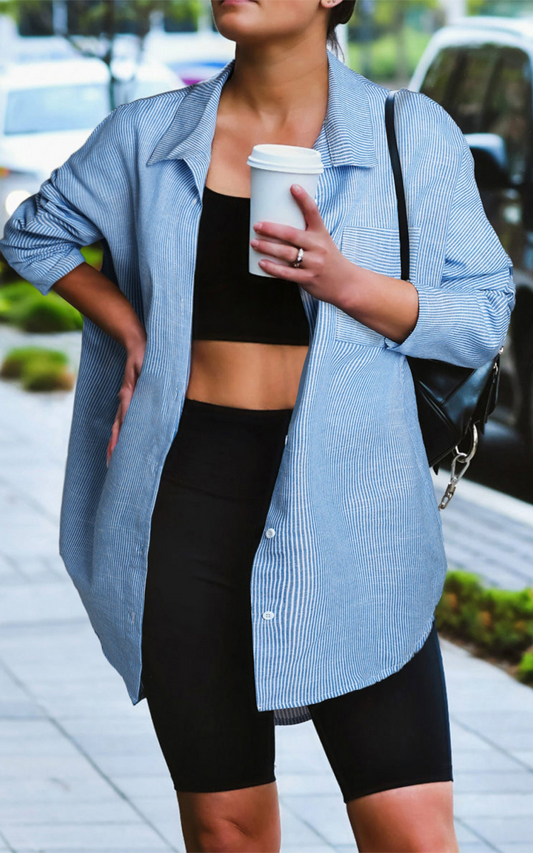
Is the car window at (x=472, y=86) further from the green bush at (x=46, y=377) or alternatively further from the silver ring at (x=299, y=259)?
the green bush at (x=46, y=377)

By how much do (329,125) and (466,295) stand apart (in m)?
0.33

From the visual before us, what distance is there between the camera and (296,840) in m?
3.33

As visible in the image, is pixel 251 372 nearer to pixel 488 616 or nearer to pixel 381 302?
pixel 381 302

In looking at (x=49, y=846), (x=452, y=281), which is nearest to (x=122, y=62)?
(x=49, y=846)

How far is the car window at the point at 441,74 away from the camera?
187 inches

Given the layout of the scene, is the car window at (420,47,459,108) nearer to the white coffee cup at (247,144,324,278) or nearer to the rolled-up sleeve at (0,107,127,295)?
the rolled-up sleeve at (0,107,127,295)

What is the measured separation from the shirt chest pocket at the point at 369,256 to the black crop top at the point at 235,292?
0.07 meters

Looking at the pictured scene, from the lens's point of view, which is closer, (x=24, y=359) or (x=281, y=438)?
(x=281, y=438)

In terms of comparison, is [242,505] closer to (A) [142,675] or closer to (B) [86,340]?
(A) [142,675]

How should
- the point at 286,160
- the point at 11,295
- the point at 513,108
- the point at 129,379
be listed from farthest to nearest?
the point at 11,295
the point at 513,108
the point at 129,379
the point at 286,160

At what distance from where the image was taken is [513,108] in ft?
14.8

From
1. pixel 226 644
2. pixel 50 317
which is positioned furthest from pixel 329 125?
pixel 50 317

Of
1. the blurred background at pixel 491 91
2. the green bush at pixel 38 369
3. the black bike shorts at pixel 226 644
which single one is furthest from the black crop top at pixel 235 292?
the green bush at pixel 38 369

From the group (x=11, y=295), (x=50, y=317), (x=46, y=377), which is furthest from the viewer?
(x=11, y=295)
